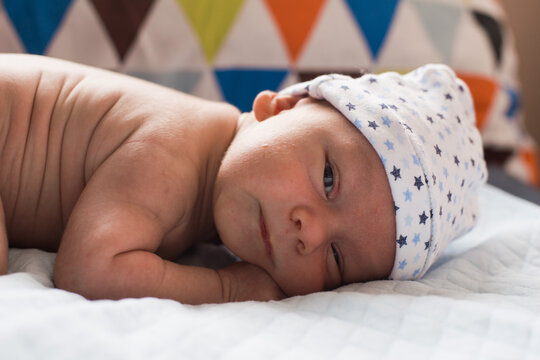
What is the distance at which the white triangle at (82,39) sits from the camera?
139 cm

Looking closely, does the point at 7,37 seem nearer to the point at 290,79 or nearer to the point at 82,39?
the point at 82,39

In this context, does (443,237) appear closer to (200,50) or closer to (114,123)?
(114,123)

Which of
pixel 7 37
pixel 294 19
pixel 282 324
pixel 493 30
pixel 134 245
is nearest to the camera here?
pixel 282 324

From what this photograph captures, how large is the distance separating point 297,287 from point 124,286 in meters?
0.29

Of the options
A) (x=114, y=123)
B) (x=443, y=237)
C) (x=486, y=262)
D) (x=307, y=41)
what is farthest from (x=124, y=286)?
(x=307, y=41)

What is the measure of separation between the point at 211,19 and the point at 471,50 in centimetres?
88

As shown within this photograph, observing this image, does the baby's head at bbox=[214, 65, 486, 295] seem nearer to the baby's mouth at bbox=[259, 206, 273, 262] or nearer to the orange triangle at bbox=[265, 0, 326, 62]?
the baby's mouth at bbox=[259, 206, 273, 262]

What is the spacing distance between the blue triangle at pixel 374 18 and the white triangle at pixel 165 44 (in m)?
0.51

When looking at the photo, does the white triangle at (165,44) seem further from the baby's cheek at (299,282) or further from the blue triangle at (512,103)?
the blue triangle at (512,103)

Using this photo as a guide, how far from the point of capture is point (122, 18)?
4.73 ft

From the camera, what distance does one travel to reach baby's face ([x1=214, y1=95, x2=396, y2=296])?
2.81ft

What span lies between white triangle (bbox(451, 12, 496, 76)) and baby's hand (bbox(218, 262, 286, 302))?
1.19 meters

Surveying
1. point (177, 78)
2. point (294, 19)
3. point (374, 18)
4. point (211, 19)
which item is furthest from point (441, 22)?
point (177, 78)

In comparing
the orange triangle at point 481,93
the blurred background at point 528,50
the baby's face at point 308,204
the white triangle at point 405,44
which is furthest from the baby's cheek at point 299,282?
the blurred background at point 528,50
